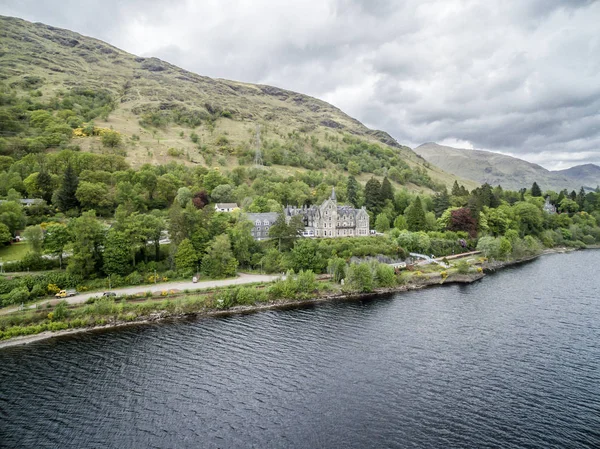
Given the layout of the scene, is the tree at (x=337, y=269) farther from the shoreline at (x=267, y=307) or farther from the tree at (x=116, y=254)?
the tree at (x=116, y=254)

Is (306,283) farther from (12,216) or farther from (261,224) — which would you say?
(12,216)

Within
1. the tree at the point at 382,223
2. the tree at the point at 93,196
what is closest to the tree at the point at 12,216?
→ the tree at the point at 93,196

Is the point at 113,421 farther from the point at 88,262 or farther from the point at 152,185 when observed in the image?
the point at 152,185

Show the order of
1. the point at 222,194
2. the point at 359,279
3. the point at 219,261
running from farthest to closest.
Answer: the point at 222,194
the point at 219,261
the point at 359,279

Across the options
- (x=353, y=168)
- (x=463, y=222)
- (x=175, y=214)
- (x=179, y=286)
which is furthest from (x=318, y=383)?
(x=353, y=168)

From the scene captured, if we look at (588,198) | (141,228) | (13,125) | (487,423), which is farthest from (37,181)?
(588,198)

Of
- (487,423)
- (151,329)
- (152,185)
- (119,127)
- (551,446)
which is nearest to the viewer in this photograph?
(551,446)
